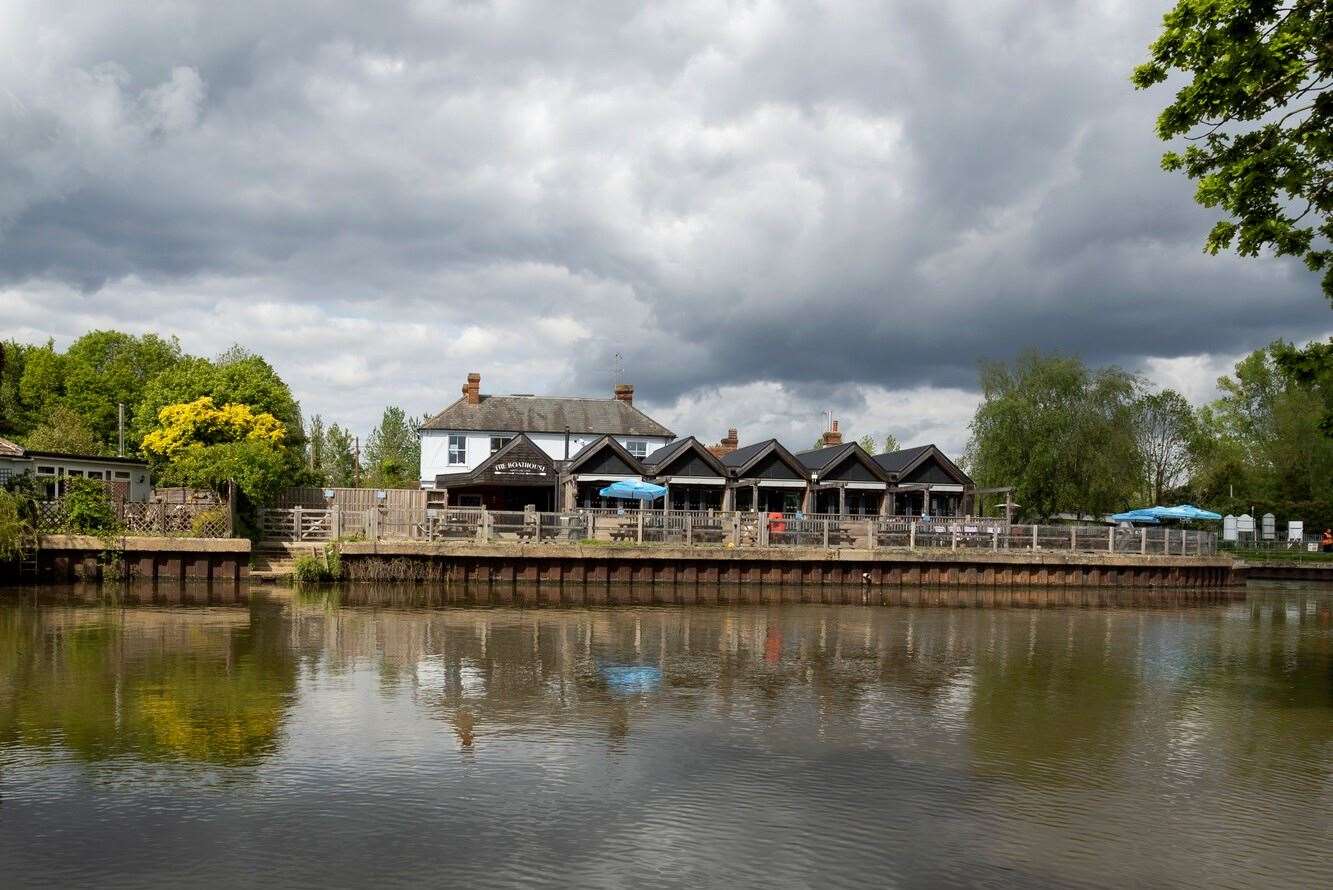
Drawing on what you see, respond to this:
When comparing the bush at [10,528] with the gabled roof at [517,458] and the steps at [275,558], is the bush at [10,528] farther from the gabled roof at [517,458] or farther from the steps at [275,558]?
the gabled roof at [517,458]

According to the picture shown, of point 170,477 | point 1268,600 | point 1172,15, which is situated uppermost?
point 1172,15

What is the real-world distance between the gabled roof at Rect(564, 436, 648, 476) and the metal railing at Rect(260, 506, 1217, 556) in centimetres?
552

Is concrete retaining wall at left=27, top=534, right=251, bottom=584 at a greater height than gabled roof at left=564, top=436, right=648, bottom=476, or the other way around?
gabled roof at left=564, top=436, right=648, bottom=476

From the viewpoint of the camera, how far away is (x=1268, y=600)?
37.9 meters

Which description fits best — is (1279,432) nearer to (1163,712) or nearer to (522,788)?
(1163,712)

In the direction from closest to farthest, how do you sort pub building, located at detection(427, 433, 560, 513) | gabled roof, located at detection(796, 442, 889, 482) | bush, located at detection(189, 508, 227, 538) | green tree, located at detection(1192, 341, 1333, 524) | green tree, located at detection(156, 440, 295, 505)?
bush, located at detection(189, 508, 227, 538)
green tree, located at detection(156, 440, 295, 505)
pub building, located at detection(427, 433, 560, 513)
gabled roof, located at detection(796, 442, 889, 482)
green tree, located at detection(1192, 341, 1333, 524)

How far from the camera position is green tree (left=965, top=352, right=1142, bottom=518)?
51906mm

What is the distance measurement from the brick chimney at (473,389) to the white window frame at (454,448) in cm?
287

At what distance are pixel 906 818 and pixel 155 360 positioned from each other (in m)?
77.2

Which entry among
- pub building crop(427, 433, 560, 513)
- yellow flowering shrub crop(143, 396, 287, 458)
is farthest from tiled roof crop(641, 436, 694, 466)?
yellow flowering shrub crop(143, 396, 287, 458)

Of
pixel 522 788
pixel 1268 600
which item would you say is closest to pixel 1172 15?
pixel 522 788

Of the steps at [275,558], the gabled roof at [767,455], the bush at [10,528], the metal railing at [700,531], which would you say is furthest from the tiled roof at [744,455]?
the bush at [10,528]

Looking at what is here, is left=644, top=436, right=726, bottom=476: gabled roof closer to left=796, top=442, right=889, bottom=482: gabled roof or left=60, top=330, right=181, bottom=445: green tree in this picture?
left=796, top=442, right=889, bottom=482: gabled roof

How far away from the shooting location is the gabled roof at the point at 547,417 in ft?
180
